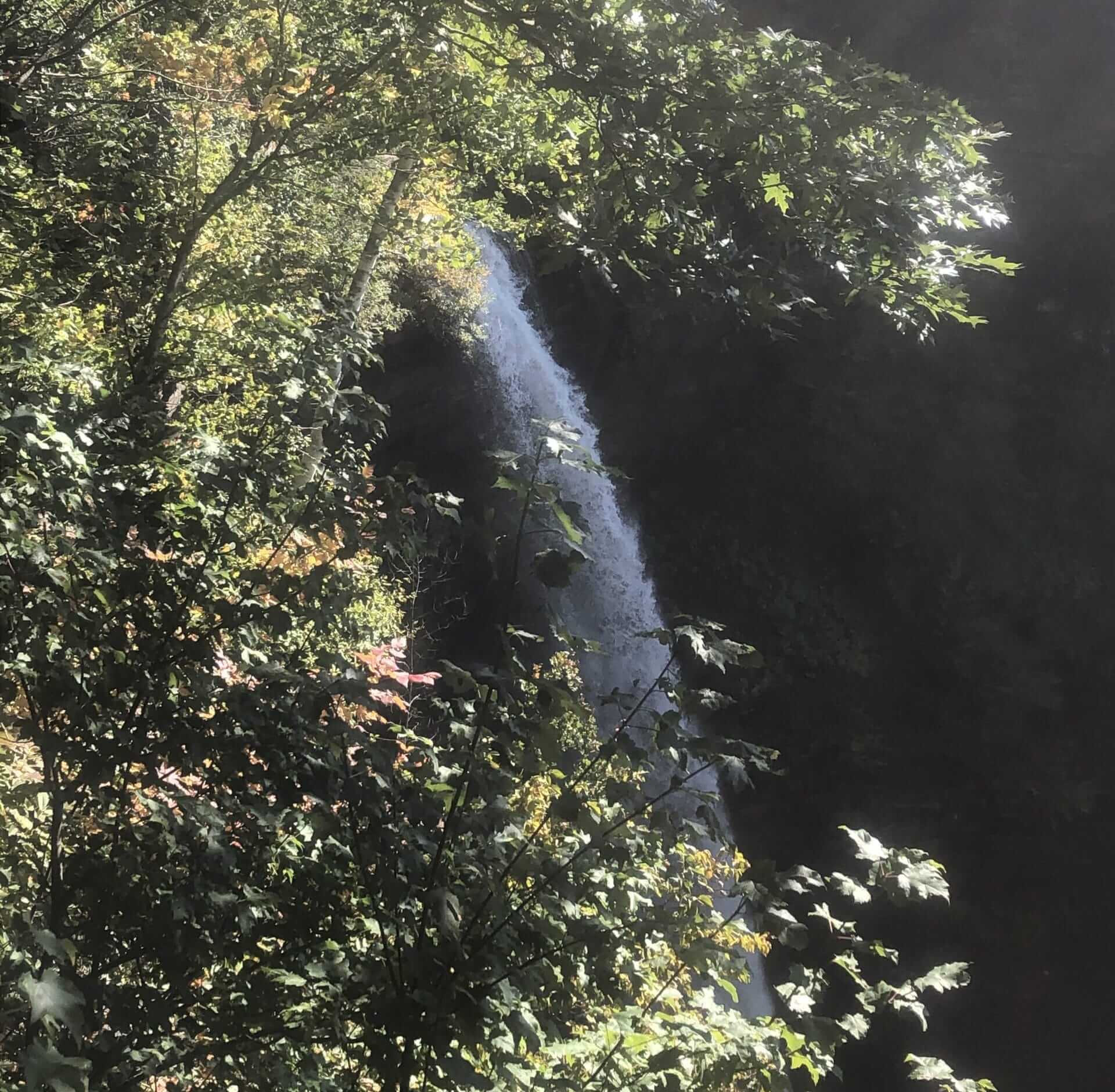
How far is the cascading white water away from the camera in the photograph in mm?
12789

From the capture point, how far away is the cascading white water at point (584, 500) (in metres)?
12.8

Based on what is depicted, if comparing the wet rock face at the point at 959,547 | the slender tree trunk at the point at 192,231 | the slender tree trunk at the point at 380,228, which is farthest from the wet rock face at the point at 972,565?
the slender tree trunk at the point at 192,231

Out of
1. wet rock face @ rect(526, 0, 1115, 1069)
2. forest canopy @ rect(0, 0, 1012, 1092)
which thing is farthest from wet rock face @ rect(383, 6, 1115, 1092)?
forest canopy @ rect(0, 0, 1012, 1092)

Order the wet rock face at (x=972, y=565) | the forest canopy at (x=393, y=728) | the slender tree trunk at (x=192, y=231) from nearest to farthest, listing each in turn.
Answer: the forest canopy at (x=393, y=728) < the slender tree trunk at (x=192, y=231) < the wet rock face at (x=972, y=565)

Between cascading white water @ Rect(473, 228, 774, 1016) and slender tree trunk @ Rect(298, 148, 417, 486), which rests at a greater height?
slender tree trunk @ Rect(298, 148, 417, 486)

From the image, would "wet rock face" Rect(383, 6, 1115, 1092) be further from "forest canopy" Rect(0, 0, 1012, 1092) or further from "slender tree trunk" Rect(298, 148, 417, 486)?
"forest canopy" Rect(0, 0, 1012, 1092)

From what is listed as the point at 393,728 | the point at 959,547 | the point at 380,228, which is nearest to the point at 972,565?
the point at 959,547

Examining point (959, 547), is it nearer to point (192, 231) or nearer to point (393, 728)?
point (192, 231)

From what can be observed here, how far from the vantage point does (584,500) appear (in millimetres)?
13906

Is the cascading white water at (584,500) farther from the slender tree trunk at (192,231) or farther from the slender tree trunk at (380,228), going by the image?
the slender tree trunk at (192,231)

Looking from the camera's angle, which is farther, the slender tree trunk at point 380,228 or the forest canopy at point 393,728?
the slender tree trunk at point 380,228

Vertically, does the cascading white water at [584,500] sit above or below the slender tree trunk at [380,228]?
below

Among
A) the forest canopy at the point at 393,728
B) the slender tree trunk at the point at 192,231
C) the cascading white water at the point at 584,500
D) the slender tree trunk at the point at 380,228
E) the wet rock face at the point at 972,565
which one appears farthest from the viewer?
the cascading white water at the point at 584,500

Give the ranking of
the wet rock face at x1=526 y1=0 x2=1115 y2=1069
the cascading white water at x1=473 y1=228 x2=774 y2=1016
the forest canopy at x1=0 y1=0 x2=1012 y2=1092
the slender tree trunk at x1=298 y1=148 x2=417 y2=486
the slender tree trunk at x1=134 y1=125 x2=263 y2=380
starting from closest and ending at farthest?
the forest canopy at x1=0 y1=0 x2=1012 y2=1092 → the slender tree trunk at x1=134 y1=125 x2=263 y2=380 → the slender tree trunk at x1=298 y1=148 x2=417 y2=486 → the wet rock face at x1=526 y1=0 x2=1115 y2=1069 → the cascading white water at x1=473 y1=228 x2=774 y2=1016
